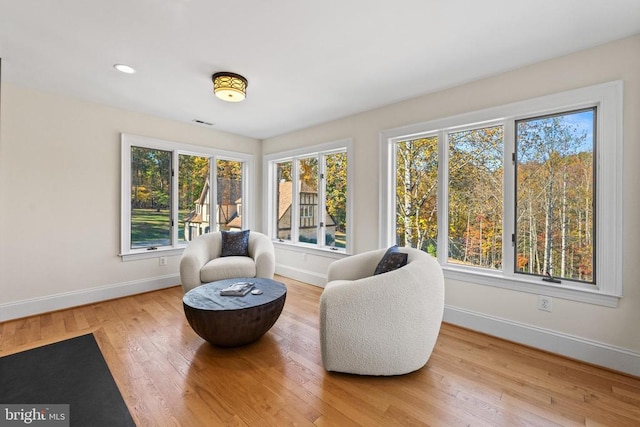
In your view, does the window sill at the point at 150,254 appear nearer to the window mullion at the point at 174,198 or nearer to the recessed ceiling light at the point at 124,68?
the window mullion at the point at 174,198

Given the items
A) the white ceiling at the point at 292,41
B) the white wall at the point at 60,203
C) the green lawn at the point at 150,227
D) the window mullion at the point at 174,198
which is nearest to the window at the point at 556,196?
the white ceiling at the point at 292,41

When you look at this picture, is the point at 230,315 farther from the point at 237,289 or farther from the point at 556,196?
the point at 556,196

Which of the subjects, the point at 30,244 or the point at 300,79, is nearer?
the point at 300,79

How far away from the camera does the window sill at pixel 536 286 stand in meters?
2.16

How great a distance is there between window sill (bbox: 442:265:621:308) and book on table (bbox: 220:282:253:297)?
6.92 ft

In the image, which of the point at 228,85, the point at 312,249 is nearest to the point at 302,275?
the point at 312,249

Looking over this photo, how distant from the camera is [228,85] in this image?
2588mm

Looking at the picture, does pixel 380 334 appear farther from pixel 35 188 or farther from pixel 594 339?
pixel 35 188

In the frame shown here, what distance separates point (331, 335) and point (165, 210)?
11.2ft

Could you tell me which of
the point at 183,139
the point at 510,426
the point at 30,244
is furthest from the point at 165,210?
the point at 510,426

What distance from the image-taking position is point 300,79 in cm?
280

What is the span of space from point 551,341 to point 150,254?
15.7ft

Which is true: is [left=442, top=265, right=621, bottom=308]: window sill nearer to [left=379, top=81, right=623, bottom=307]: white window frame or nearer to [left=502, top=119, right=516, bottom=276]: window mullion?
[left=379, top=81, right=623, bottom=307]: white window frame

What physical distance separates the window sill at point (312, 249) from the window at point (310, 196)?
4cm
